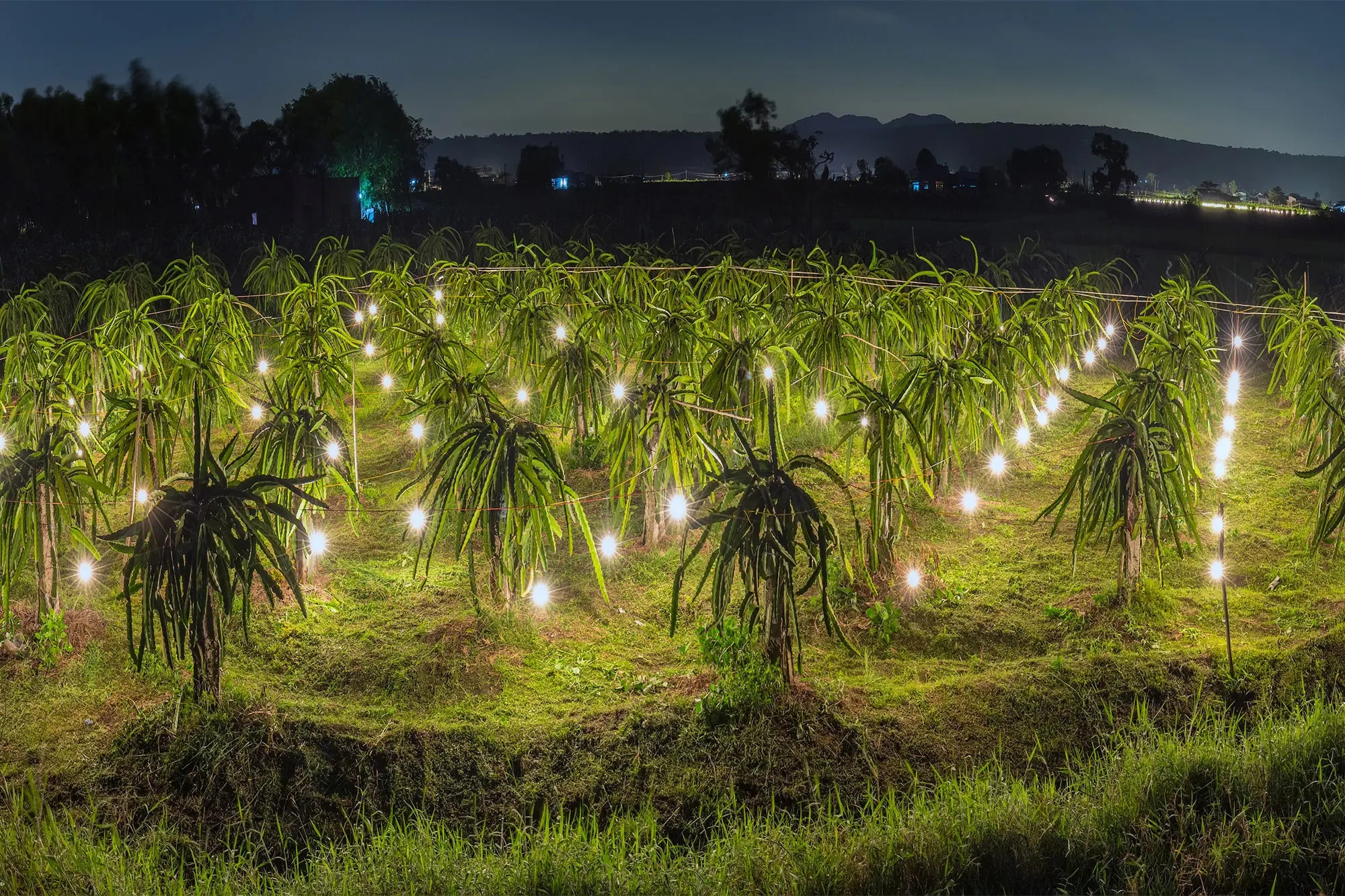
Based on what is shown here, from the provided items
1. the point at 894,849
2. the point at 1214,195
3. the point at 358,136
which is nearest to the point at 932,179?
the point at 1214,195

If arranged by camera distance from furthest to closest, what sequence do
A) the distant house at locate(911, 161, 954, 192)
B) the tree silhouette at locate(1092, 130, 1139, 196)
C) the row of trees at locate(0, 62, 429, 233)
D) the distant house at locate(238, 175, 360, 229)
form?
the tree silhouette at locate(1092, 130, 1139, 196) < the distant house at locate(911, 161, 954, 192) < the distant house at locate(238, 175, 360, 229) < the row of trees at locate(0, 62, 429, 233)

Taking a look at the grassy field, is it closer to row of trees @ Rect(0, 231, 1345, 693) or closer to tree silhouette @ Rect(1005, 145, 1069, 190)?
row of trees @ Rect(0, 231, 1345, 693)

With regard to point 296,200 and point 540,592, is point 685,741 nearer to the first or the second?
point 540,592

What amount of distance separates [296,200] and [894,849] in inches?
981

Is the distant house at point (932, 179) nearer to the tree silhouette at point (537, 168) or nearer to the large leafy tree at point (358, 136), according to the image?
the tree silhouette at point (537, 168)

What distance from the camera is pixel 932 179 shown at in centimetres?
3034

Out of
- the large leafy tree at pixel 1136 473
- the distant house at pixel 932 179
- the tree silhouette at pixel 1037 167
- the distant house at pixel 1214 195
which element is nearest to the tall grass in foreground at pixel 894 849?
the large leafy tree at pixel 1136 473

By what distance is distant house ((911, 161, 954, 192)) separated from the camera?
26609 millimetres

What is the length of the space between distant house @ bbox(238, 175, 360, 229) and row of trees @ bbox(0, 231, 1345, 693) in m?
15.9

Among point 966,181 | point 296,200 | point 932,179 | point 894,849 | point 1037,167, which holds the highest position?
point 1037,167

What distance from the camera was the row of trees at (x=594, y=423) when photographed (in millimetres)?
4461

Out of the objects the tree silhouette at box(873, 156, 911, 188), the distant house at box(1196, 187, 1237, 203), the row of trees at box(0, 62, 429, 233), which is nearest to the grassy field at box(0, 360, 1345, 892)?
the row of trees at box(0, 62, 429, 233)

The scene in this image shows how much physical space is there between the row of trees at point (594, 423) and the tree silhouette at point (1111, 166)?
76.2 ft

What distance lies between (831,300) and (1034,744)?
4171 mm
